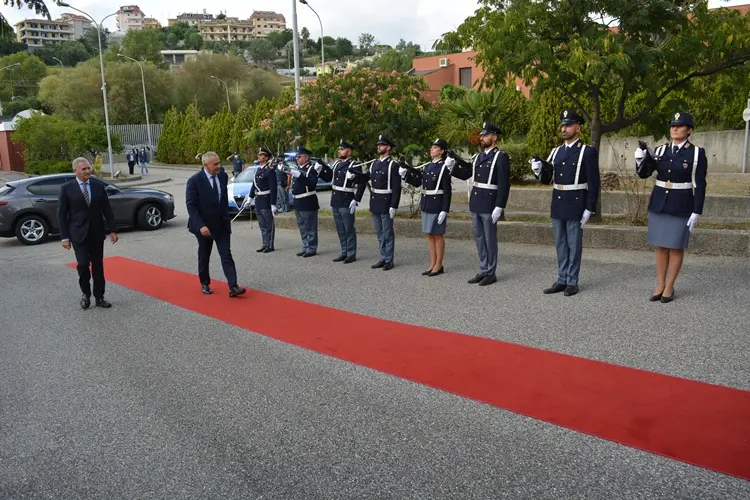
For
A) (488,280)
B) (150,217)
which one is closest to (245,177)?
(150,217)

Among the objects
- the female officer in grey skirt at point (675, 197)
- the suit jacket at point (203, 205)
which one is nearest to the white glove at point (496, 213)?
the female officer in grey skirt at point (675, 197)

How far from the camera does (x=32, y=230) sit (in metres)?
14.8

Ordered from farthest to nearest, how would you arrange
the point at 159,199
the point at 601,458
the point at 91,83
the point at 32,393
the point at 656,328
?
the point at 91,83 < the point at 159,199 < the point at 656,328 < the point at 32,393 < the point at 601,458

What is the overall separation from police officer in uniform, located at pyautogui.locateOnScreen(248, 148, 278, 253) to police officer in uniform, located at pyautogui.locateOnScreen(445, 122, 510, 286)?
452 centimetres

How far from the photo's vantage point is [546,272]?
9312 mm

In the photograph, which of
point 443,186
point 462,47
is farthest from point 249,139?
point 443,186

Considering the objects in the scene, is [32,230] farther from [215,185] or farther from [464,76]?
[464,76]

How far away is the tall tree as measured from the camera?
978cm

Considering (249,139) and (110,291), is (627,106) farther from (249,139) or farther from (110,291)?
(110,291)

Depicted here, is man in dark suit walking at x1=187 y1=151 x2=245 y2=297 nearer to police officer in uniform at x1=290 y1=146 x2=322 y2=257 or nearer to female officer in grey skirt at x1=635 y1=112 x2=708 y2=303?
police officer in uniform at x1=290 y1=146 x2=322 y2=257

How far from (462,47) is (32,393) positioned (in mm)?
8556

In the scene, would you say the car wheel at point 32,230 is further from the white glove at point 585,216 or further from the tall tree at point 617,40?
the white glove at point 585,216

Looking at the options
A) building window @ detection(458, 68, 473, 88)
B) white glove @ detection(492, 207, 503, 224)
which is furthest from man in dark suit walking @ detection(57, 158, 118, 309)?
building window @ detection(458, 68, 473, 88)

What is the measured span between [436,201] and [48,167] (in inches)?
1265
